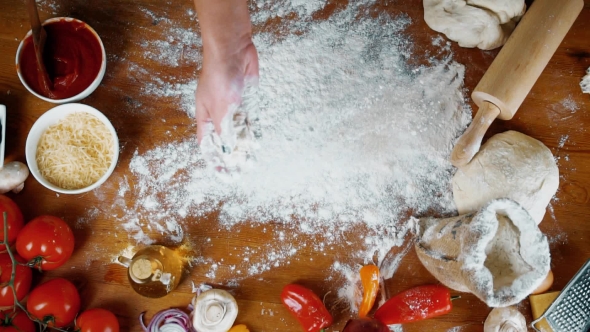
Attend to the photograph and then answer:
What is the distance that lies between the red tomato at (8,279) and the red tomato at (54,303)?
23 millimetres

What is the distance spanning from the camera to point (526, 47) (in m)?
1.19

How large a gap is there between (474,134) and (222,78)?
22.9 inches

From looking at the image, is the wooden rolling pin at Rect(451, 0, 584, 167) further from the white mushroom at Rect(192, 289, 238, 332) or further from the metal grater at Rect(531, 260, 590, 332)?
the white mushroom at Rect(192, 289, 238, 332)

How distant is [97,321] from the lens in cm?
115

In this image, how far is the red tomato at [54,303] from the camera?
1144 millimetres

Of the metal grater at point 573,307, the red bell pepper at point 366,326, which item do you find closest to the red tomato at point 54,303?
the red bell pepper at point 366,326

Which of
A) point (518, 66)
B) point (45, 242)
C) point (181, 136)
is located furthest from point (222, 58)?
point (518, 66)

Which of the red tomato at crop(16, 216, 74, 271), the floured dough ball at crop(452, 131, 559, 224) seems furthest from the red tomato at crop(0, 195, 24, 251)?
the floured dough ball at crop(452, 131, 559, 224)

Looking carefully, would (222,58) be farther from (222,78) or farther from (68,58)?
(68,58)

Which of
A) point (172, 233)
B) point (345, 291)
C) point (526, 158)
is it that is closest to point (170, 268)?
point (172, 233)

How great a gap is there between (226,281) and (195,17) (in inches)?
26.2

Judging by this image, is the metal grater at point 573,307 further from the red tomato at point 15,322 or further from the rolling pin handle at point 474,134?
the red tomato at point 15,322

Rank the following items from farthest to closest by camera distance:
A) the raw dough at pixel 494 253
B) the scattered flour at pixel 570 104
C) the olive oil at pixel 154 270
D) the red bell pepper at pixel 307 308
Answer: the scattered flour at pixel 570 104, the red bell pepper at pixel 307 308, the olive oil at pixel 154 270, the raw dough at pixel 494 253

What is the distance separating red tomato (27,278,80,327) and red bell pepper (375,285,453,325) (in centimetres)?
70
